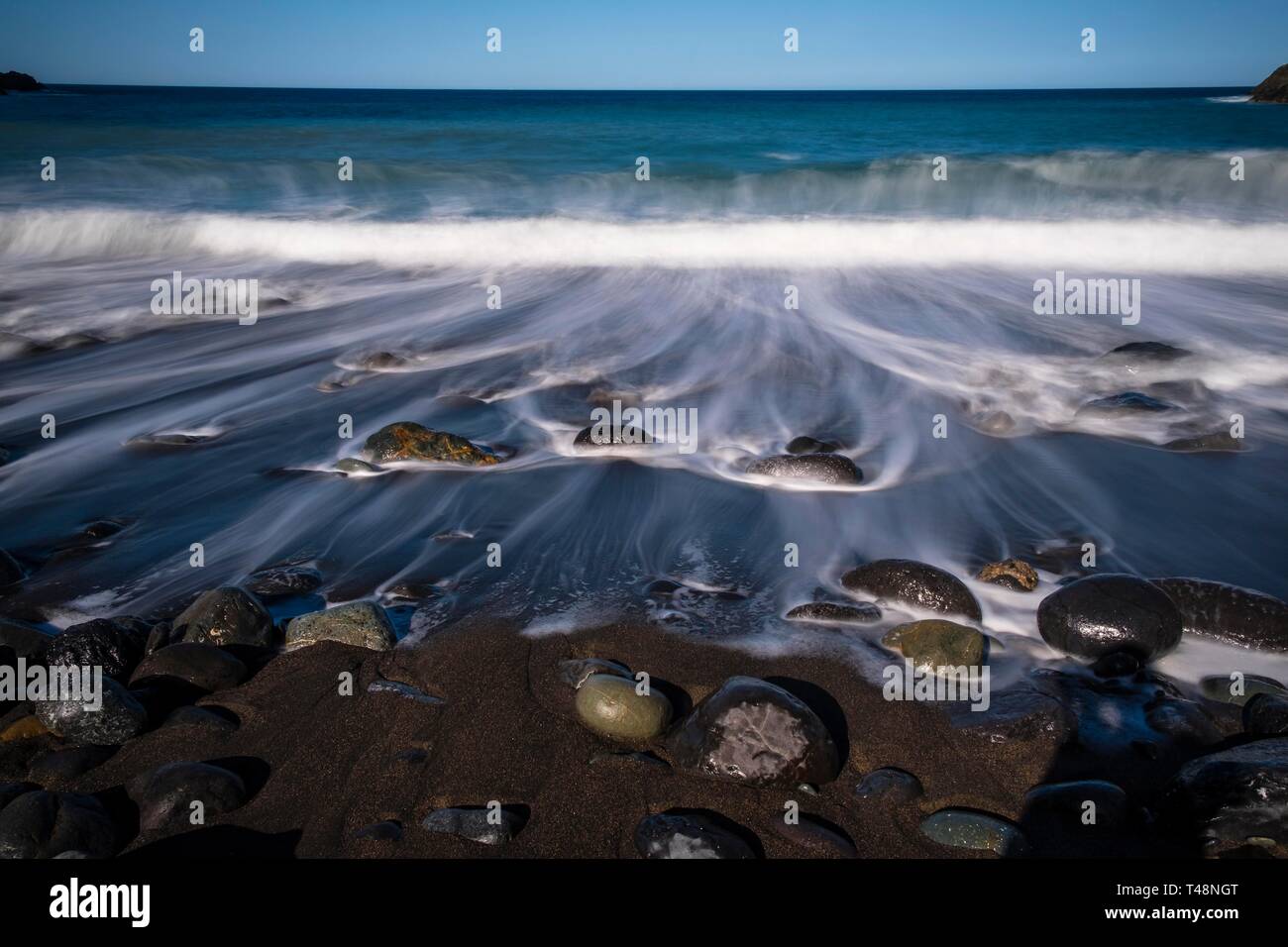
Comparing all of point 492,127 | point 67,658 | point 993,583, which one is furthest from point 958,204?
point 492,127

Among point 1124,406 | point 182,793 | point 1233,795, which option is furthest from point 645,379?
point 1233,795

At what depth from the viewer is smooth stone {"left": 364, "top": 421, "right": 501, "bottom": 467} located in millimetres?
6266

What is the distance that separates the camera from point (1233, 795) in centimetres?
296

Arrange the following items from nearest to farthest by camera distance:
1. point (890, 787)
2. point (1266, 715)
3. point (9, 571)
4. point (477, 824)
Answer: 1. point (477, 824)
2. point (890, 787)
3. point (1266, 715)
4. point (9, 571)

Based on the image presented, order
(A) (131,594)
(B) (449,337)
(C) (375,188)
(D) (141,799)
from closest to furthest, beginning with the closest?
(D) (141,799)
(A) (131,594)
(B) (449,337)
(C) (375,188)

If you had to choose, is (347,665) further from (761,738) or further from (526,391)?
(526,391)

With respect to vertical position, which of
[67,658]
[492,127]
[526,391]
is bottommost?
[67,658]

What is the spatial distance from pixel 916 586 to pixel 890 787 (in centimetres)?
144

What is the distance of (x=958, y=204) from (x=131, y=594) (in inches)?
656

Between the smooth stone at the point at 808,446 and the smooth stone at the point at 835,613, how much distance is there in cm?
214

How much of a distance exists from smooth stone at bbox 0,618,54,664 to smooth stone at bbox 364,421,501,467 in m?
2.53

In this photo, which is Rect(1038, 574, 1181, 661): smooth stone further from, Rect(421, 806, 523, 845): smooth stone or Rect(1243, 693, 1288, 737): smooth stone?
Rect(421, 806, 523, 845): smooth stone

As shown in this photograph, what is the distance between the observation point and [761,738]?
3.27 m

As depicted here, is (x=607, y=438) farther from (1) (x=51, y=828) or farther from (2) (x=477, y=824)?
(1) (x=51, y=828)
